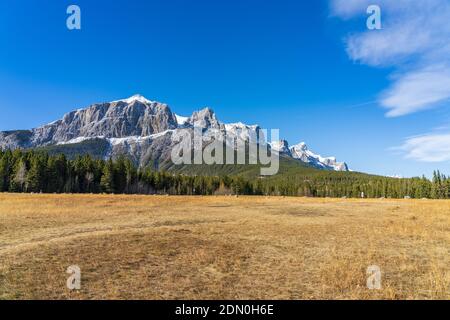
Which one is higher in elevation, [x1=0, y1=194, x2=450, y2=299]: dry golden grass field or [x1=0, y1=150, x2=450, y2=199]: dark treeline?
[x1=0, y1=150, x2=450, y2=199]: dark treeline

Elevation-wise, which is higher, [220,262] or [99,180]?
[99,180]

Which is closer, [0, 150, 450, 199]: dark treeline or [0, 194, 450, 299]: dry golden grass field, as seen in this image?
[0, 194, 450, 299]: dry golden grass field

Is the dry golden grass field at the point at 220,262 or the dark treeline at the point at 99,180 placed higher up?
the dark treeline at the point at 99,180

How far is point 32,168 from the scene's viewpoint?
109125 millimetres

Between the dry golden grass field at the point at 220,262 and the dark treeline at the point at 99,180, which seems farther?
the dark treeline at the point at 99,180

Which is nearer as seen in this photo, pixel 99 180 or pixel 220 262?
pixel 220 262
